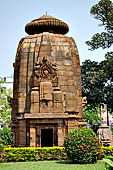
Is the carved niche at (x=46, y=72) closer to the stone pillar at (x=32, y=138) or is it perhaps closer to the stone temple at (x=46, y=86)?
the stone temple at (x=46, y=86)

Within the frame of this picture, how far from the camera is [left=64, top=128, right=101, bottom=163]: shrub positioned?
14711 millimetres

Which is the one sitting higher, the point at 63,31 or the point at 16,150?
the point at 63,31

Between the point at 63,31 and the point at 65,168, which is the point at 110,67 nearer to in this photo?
the point at 63,31

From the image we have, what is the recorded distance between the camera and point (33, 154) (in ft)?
54.4

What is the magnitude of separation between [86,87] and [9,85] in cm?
2831

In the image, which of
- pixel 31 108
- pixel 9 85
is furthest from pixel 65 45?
pixel 9 85

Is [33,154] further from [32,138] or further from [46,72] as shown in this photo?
[46,72]

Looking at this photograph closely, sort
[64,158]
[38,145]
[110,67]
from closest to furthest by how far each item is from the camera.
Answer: [64,158]
[38,145]
[110,67]

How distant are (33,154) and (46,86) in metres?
4.48

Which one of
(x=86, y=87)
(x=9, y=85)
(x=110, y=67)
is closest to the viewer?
(x=110, y=67)

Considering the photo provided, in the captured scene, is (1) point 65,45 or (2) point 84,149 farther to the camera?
(1) point 65,45

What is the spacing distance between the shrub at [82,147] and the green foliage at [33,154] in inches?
66.3

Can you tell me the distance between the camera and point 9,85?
58.1 m

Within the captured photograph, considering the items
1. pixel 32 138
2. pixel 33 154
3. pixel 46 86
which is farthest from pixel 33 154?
pixel 46 86
